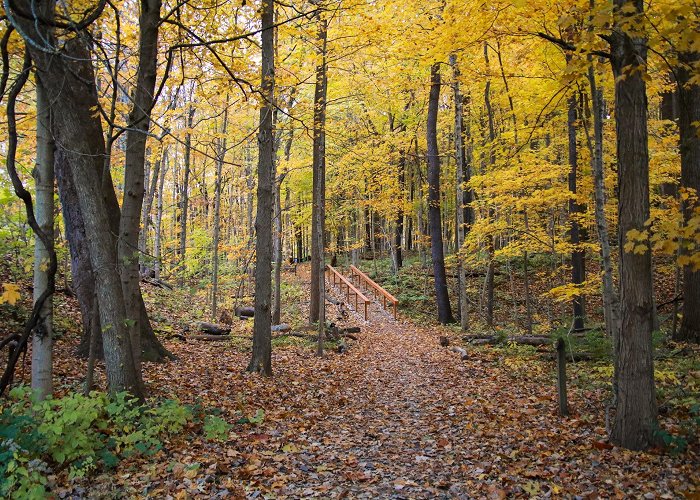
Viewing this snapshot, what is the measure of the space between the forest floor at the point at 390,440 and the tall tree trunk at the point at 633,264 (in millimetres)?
356

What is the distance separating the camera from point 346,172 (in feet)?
63.6

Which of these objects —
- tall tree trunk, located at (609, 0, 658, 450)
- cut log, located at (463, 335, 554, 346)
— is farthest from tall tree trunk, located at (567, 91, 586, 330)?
tall tree trunk, located at (609, 0, 658, 450)

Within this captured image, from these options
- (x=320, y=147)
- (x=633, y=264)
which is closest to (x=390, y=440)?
(x=633, y=264)

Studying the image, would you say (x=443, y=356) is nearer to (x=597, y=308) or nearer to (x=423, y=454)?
(x=423, y=454)

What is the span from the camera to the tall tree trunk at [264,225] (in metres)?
8.03

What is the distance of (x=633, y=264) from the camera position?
4547 mm

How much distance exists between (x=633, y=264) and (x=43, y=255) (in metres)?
6.05

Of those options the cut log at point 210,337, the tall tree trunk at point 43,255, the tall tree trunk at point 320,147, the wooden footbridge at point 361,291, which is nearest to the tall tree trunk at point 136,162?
the tall tree trunk at point 43,255

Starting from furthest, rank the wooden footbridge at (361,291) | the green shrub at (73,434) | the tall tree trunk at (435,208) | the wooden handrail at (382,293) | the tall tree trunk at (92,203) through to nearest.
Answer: the wooden footbridge at (361,291), the wooden handrail at (382,293), the tall tree trunk at (435,208), the tall tree trunk at (92,203), the green shrub at (73,434)

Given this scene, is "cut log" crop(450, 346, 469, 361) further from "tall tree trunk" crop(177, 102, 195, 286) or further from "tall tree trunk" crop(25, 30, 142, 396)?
"tall tree trunk" crop(177, 102, 195, 286)

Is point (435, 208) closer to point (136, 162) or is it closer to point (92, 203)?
point (136, 162)

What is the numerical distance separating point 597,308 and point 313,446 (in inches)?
687

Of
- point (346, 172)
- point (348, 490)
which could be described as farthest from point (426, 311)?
point (348, 490)

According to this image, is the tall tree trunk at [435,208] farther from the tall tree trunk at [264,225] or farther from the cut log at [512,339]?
the tall tree trunk at [264,225]
